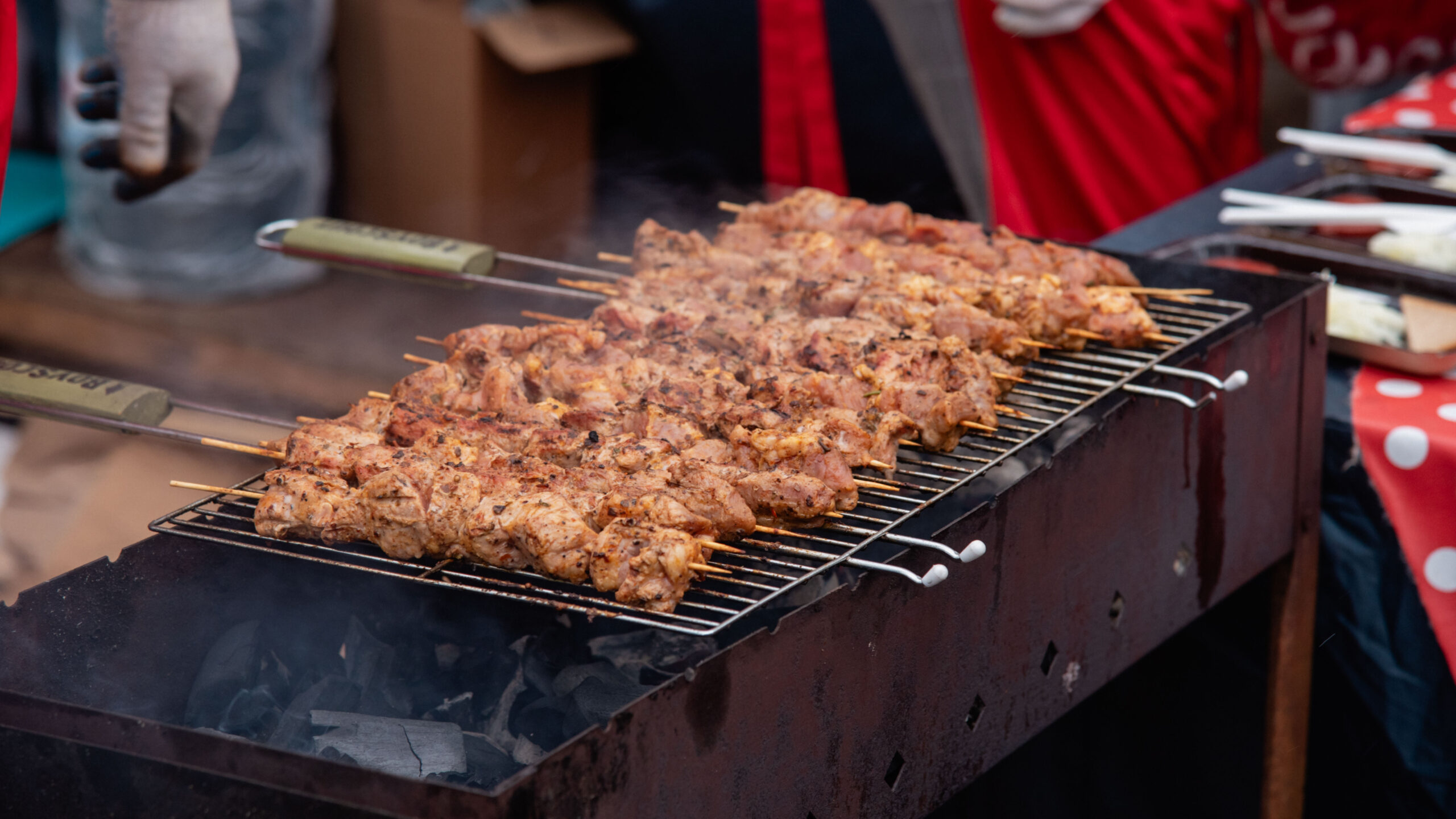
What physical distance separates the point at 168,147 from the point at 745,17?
317cm

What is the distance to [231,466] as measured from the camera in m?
5.34

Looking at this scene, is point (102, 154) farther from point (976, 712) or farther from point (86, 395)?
point (976, 712)

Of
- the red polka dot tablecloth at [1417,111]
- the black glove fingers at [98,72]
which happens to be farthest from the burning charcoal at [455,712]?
the red polka dot tablecloth at [1417,111]

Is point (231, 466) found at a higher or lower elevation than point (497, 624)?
lower

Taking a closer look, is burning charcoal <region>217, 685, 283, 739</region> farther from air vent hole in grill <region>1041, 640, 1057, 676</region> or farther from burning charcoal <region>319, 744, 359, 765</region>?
air vent hole in grill <region>1041, 640, 1057, 676</region>

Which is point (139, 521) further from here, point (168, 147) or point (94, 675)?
point (94, 675)

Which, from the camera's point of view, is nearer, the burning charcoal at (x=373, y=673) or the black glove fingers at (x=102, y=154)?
the burning charcoal at (x=373, y=673)

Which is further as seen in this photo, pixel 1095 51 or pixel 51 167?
pixel 51 167

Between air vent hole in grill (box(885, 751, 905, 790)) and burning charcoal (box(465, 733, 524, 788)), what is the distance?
1.88 ft

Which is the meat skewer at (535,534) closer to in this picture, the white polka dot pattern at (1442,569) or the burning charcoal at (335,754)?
the burning charcoal at (335,754)

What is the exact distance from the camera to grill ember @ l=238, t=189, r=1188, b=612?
6.27 feet

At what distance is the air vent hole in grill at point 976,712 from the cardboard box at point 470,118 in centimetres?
509

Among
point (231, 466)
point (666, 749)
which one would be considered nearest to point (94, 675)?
point (666, 749)

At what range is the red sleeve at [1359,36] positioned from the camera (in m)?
5.00
